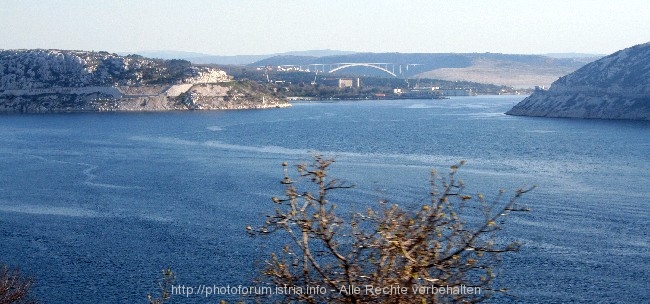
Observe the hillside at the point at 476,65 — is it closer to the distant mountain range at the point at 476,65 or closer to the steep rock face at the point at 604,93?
the distant mountain range at the point at 476,65

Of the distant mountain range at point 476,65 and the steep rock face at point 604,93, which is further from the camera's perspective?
the distant mountain range at point 476,65

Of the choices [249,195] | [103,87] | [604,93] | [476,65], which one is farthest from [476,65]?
[249,195]

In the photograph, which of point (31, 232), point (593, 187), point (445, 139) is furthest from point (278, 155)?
point (31, 232)

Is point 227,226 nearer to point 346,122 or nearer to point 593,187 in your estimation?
point 593,187

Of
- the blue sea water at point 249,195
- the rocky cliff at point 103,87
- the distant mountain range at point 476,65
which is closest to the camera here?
the blue sea water at point 249,195

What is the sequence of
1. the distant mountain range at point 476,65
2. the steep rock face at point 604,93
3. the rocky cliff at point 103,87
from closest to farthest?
the steep rock face at point 604,93, the rocky cliff at point 103,87, the distant mountain range at point 476,65

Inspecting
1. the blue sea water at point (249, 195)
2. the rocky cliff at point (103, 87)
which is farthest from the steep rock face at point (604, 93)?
the rocky cliff at point (103, 87)
